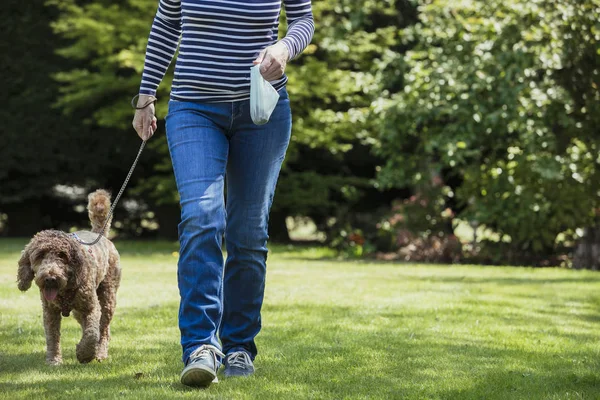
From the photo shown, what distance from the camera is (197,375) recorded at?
3.59 m

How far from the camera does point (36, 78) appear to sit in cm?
1697

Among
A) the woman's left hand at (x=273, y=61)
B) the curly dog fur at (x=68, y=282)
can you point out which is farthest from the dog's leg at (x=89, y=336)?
the woman's left hand at (x=273, y=61)

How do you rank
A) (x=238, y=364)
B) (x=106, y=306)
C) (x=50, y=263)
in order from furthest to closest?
(x=106, y=306) < (x=50, y=263) < (x=238, y=364)

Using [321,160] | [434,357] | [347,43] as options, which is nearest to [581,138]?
[347,43]

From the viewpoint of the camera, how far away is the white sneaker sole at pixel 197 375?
11.7 ft

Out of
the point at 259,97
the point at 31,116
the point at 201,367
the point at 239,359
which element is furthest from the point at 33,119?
the point at 201,367

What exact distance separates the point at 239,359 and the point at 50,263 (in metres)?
1.00

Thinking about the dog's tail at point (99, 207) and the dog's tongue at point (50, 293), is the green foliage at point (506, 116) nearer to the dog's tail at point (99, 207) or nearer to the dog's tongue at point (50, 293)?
the dog's tail at point (99, 207)

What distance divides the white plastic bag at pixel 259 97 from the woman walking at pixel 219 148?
1.3 inches

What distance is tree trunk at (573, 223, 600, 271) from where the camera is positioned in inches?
503

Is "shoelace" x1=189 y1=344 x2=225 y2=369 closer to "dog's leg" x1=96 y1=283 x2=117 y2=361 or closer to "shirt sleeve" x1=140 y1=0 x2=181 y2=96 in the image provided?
"shirt sleeve" x1=140 y1=0 x2=181 y2=96

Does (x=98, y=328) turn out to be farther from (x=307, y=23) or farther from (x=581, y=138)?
(x=581, y=138)

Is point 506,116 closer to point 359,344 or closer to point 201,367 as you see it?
point 359,344

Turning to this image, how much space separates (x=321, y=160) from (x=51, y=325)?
505 inches
